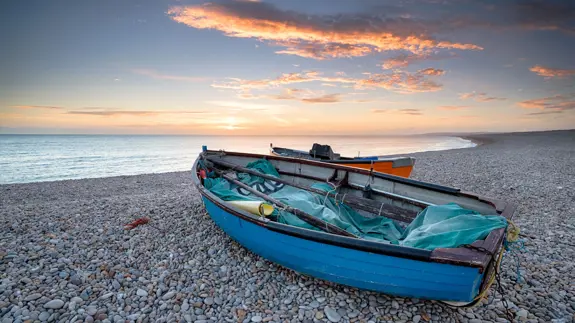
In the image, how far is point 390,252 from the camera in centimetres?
340

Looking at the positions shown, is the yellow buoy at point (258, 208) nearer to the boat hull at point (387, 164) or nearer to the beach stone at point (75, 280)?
the beach stone at point (75, 280)

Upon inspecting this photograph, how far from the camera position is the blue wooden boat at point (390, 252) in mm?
3250

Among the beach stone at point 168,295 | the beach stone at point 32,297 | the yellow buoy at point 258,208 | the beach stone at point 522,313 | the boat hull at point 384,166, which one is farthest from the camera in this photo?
the boat hull at point 384,166

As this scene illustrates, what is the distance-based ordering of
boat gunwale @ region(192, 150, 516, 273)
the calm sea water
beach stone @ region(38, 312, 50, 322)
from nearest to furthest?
boat gunwale @ region(192, 150, 516, 273) → beach stone @ region(38, 312, 50, 322) → the calm sea water

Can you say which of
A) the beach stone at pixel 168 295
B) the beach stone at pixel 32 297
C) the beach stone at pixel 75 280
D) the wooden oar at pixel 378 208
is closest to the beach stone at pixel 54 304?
the beach stone at pixel 32 297

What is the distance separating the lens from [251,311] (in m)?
4.05

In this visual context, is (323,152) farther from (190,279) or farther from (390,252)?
(390,252)

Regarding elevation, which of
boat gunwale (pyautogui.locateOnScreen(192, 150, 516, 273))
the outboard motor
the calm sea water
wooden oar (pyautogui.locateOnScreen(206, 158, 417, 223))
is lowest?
the calm sea water

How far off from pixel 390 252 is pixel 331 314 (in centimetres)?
130

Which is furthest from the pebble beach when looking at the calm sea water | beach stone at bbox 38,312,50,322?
the calm sea water

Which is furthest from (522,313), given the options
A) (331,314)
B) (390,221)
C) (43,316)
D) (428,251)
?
(43,316)

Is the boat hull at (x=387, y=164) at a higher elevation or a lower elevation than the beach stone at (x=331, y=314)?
higher

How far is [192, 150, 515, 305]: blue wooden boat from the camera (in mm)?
3250

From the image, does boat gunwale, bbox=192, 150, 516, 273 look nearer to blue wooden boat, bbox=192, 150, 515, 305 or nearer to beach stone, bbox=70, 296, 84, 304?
blue wooden boat, bbox=192, 150, 515, 305
